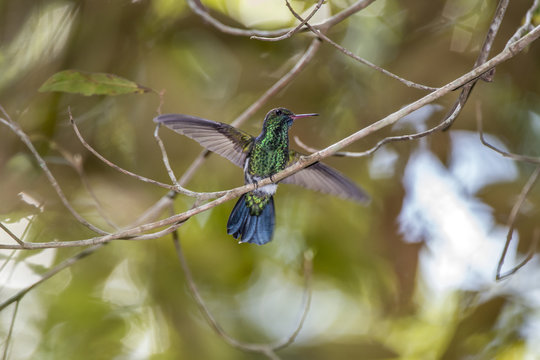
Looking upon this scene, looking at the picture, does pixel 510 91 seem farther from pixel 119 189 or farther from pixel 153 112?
pixel 119 189

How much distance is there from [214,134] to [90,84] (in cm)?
49

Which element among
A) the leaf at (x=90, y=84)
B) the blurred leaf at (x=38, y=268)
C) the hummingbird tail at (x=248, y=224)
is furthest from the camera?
the blurred leaf at (x=38, y=268)

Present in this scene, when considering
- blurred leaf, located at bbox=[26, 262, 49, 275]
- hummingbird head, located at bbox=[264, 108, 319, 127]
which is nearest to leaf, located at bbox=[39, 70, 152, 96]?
hummingbird head, located at bbox=[264, 108, 319, 127]

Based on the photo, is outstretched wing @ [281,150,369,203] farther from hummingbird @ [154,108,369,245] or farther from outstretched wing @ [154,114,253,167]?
outstretched wing @ [154,114,253,167]

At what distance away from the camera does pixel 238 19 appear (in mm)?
2887

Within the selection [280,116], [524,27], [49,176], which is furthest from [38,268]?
[524,27]

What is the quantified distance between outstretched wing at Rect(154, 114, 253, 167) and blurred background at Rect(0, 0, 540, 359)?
756 mm

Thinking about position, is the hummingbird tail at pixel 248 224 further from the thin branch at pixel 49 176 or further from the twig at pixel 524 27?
the twig at pixel 524 27

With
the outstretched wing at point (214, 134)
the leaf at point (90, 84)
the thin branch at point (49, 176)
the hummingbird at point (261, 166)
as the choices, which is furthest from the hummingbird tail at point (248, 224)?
the leaf at point (90, 84)

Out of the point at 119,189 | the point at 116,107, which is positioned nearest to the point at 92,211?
the point at 119,189

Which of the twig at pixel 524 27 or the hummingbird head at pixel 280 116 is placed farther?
the hummingbird head at pixel 280 116

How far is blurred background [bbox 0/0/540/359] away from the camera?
2645mm

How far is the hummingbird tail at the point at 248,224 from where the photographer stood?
5.40ft

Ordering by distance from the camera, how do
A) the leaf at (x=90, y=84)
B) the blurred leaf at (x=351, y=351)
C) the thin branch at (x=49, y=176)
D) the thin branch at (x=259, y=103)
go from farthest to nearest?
the blurred leaf at (x=351, y=351)
the thin branch at (x=259, y=103)
the leaf at (x=90, y=84)
the thin branch at (x=49, y=176)
